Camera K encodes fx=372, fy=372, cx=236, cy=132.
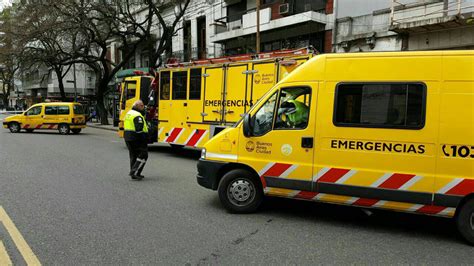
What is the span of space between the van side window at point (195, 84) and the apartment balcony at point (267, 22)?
8793 mm

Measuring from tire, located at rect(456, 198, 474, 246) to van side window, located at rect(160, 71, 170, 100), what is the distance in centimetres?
929

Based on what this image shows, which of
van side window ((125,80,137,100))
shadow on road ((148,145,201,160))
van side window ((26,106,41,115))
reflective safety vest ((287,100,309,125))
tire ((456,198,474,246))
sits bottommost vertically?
shadow on road ((148,145,201,160))

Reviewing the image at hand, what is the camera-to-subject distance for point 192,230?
5023 millimetres

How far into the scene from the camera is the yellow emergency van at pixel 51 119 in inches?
871

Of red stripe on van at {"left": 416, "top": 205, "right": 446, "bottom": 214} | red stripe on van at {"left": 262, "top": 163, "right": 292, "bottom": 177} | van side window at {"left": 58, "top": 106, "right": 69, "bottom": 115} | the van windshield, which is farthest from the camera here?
the van windshield

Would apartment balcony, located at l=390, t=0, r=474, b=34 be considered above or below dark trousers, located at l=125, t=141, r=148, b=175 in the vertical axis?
above

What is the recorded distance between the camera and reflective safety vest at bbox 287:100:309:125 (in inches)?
214

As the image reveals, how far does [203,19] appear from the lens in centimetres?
2764

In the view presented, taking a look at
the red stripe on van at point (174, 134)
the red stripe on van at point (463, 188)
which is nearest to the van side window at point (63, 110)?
the red stripe on van at point (174, 134)

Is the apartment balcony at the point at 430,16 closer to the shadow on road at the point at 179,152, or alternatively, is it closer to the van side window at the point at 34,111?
the shadow on road at the point at 179,152

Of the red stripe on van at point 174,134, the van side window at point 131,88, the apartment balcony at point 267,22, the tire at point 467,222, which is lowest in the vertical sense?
the tire at point 467,222

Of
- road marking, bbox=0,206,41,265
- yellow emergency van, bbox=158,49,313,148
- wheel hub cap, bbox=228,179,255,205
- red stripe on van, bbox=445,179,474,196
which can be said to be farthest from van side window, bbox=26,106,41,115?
red stripe on van, bbox=445,179,474,196

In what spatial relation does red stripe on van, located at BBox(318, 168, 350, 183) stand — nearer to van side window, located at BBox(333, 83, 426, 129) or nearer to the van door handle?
the van door handle

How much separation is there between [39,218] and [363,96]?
4.94 metres
